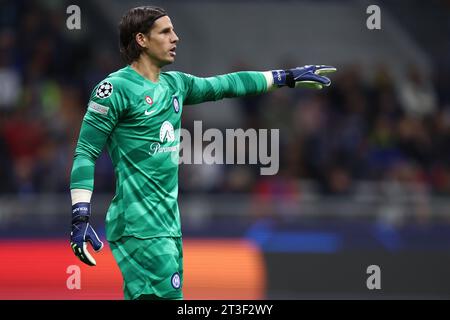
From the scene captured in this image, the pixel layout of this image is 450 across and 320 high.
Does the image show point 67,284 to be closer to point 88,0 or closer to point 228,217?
point 228,217

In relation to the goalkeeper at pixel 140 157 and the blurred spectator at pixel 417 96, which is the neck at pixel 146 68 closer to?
the goalkeeper at pixel 140 157

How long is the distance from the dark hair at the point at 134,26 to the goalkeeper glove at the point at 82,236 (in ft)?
3.48

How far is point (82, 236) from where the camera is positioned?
636 centimetres

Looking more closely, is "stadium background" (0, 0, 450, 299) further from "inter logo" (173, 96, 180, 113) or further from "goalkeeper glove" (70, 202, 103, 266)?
"goalkeeper glove" (70, 202, 103, 266)

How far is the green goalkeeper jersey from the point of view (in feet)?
21.5

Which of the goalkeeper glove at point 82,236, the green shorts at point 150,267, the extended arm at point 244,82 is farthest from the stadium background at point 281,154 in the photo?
the goalkeeper glove at point 82,236

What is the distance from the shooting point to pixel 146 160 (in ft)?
22.0

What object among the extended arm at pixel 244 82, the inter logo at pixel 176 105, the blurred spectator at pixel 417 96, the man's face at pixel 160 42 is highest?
the blurred spectator at pixel 417 96

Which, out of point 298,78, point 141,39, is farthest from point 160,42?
point 298,78

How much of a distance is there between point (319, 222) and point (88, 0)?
7.22m

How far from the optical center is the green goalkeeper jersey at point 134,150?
21.5ft

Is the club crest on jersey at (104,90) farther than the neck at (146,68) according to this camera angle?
No

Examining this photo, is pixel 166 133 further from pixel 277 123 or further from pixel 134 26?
pixel 277 123

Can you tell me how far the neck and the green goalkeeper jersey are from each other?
0.04m
